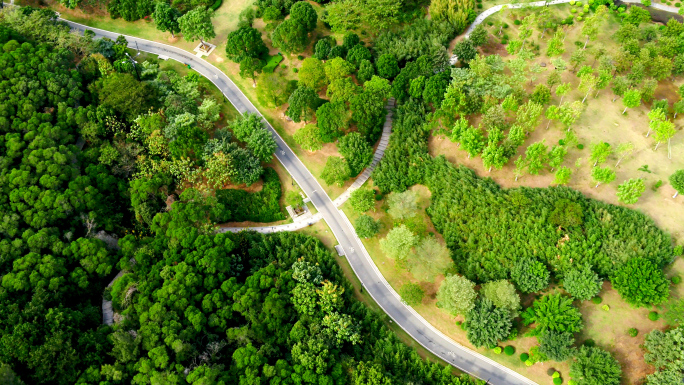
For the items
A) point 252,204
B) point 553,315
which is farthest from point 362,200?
point 553,315

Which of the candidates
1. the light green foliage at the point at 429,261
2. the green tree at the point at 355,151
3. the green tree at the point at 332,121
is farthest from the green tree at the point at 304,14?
the light green foliage at the point at 429,261

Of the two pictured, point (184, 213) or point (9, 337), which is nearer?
point (9, 337)

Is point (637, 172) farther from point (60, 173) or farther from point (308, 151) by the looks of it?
point (60, 173)

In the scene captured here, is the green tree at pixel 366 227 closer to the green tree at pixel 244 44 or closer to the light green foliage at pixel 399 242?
the light green foliage at pixel 399 242

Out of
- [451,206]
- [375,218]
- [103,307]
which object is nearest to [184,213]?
[103,307]

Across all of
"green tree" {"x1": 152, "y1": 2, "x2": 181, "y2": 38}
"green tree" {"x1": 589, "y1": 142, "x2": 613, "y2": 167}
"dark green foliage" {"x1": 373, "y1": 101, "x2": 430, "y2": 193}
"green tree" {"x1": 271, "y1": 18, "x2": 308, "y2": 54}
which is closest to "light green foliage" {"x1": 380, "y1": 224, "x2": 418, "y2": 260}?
"dark green foliage" {"x1": 373, "y1": 101, "x2": 430, "y2": 193}
